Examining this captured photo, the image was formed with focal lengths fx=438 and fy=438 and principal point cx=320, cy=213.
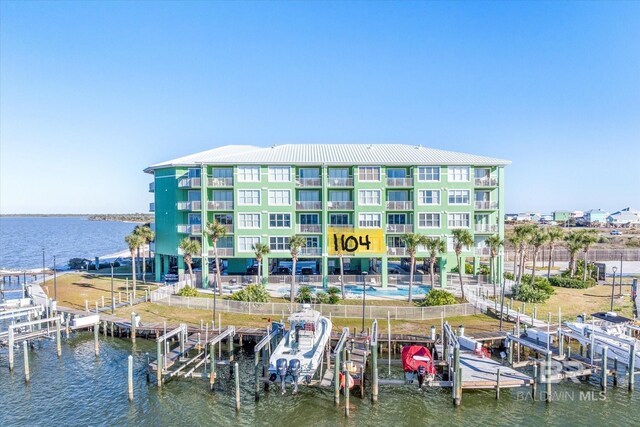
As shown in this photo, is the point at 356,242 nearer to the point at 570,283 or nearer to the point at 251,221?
the point at 251,221

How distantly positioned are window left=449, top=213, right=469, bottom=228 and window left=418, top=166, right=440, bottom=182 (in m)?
5.00

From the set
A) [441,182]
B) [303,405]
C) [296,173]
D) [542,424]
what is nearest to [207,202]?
[296,173]

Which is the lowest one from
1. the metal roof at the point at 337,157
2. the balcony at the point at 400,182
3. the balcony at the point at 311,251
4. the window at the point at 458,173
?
the balcony at the point at 311,251

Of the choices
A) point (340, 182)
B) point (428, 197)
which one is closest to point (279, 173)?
point (340, 182)

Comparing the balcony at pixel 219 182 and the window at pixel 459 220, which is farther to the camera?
the window at pixel 459 220

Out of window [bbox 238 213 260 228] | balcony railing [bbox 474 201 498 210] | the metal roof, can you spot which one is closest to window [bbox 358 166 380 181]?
the metal roof

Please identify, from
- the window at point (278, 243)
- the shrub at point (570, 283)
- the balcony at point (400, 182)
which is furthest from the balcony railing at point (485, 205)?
the window at point (278, 243)

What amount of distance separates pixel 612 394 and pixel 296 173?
121 ft

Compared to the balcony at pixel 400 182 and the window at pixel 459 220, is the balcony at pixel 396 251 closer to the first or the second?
the window at pixel 459 220

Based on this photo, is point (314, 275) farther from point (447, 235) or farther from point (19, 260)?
point (19, 260)

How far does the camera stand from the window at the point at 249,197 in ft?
171

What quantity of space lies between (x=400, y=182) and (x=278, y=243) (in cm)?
1641

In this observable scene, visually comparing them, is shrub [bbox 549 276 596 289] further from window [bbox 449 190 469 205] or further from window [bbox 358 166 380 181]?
window [bbox 358 166 380 181]

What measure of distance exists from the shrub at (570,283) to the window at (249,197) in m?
37.2
